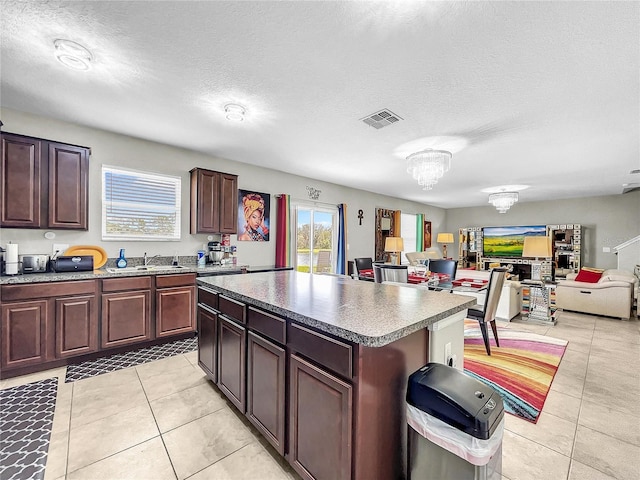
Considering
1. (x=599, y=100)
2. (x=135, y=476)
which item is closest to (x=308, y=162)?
(x=599, y=100)

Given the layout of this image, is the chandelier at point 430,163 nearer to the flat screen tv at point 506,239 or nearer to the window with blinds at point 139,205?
the window with blinds at point 139,205

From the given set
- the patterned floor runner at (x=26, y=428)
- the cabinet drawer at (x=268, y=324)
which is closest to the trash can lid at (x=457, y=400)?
the cabinet drawer at (x=268, y=324)

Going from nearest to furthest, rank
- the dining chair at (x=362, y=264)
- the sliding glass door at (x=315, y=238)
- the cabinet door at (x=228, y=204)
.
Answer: the cabinet door at (x=228, y=204) < the dining chair at (x=362, y=264) < the sliding glass door at (x=315, y=238)

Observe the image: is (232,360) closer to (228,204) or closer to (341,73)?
(341,73)

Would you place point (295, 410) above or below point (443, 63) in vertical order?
below

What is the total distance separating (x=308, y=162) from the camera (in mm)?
4641

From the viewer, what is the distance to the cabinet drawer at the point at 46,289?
99.8 inches

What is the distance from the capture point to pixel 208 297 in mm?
2420

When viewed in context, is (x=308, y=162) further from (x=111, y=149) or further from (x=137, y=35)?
(x=137, y=35)

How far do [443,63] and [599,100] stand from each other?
169 cm

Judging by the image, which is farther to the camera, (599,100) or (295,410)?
(599,100)

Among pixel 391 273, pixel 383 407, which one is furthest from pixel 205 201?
pixel 383 407

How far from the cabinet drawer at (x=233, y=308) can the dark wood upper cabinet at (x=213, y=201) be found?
6.98ft

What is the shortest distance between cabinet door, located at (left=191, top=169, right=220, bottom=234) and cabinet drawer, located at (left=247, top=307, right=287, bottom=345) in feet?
8.50
